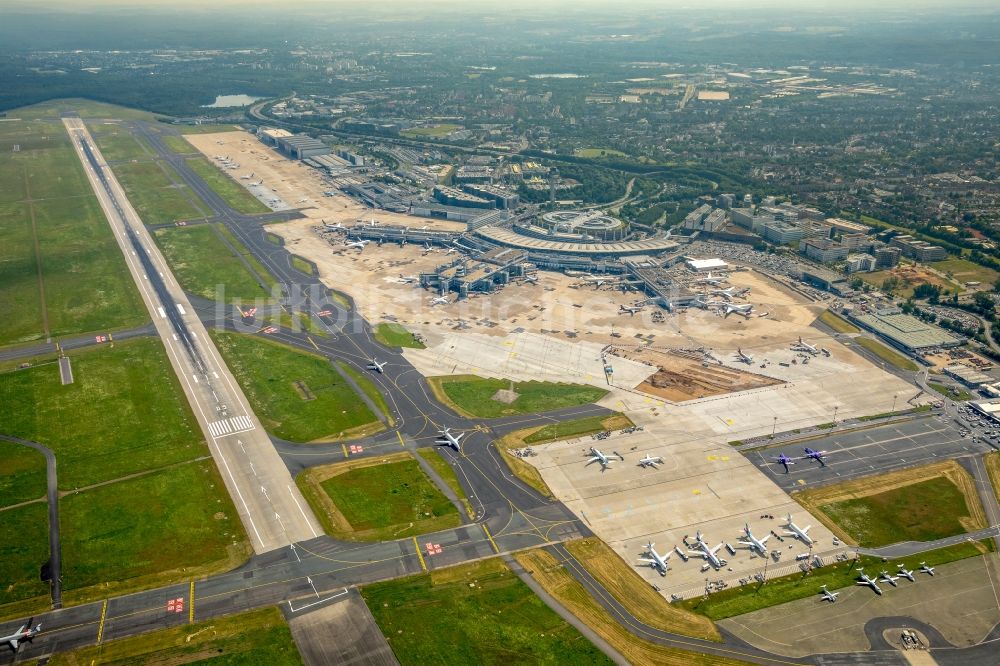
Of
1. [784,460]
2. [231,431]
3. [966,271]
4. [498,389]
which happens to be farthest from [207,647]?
[966,271]

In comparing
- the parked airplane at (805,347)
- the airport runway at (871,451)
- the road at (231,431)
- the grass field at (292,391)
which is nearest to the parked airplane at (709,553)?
the airport runway at (871,451)

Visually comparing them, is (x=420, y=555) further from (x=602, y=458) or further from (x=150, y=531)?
(x=150, y=531)

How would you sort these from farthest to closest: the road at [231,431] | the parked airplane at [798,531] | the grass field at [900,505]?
the grass field at [900,505] → the road at [231,431] → the parked airplane at [798,531]

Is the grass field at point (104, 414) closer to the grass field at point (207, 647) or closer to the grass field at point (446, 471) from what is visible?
the grass field at point (207, 647)

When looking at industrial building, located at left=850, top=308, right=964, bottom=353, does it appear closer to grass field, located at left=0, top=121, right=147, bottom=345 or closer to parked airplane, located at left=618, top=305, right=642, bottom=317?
parked airplane, located at left=618, top=305, right=642, bottom=317

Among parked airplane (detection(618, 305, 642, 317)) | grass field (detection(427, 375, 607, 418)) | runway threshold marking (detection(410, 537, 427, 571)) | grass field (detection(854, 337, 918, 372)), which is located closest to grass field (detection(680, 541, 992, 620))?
runway threshold marking (detection(410, 537, 427, 571))

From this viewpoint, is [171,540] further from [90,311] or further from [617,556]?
[90,311]

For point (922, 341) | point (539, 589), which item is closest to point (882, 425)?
point (922, 341)
